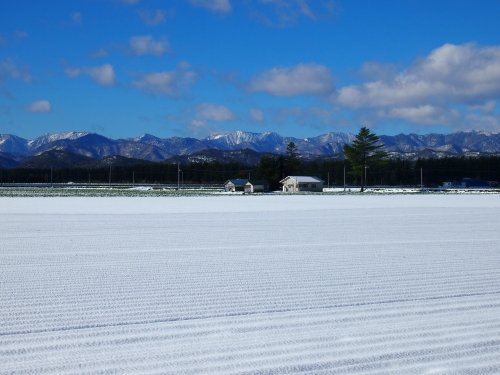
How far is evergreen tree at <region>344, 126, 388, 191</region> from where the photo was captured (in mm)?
67062

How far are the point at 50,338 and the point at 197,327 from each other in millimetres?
1152

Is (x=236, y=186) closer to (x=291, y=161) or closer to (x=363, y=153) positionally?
(x=291, y=161)

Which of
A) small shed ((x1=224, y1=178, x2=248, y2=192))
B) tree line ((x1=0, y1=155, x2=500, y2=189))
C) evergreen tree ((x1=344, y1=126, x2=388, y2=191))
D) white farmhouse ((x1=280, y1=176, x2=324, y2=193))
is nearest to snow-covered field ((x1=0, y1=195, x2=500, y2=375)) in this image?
white farmhouse ((x1=280, y1=176, x2=324, y2=193))

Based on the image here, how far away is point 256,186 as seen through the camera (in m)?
62.5

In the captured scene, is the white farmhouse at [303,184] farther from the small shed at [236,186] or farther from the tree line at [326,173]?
the tree line at [326,173]

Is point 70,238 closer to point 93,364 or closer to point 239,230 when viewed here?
point 239,230

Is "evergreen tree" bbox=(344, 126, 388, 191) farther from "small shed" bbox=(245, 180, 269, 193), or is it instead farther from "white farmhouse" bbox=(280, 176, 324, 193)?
"small shed" bbox=(245, 180, 269, 193)

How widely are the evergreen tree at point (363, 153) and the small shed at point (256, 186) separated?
451 inches

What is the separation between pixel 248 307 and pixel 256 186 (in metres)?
57.3

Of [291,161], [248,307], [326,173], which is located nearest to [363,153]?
[291,161]

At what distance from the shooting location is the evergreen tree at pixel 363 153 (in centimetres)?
6706

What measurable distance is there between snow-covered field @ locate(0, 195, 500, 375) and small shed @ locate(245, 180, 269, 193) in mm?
51499

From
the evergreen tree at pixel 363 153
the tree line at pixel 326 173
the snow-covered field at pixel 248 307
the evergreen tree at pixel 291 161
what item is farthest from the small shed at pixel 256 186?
the snow-covered field at pixel 248 307

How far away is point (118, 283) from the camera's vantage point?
21.2 feet
